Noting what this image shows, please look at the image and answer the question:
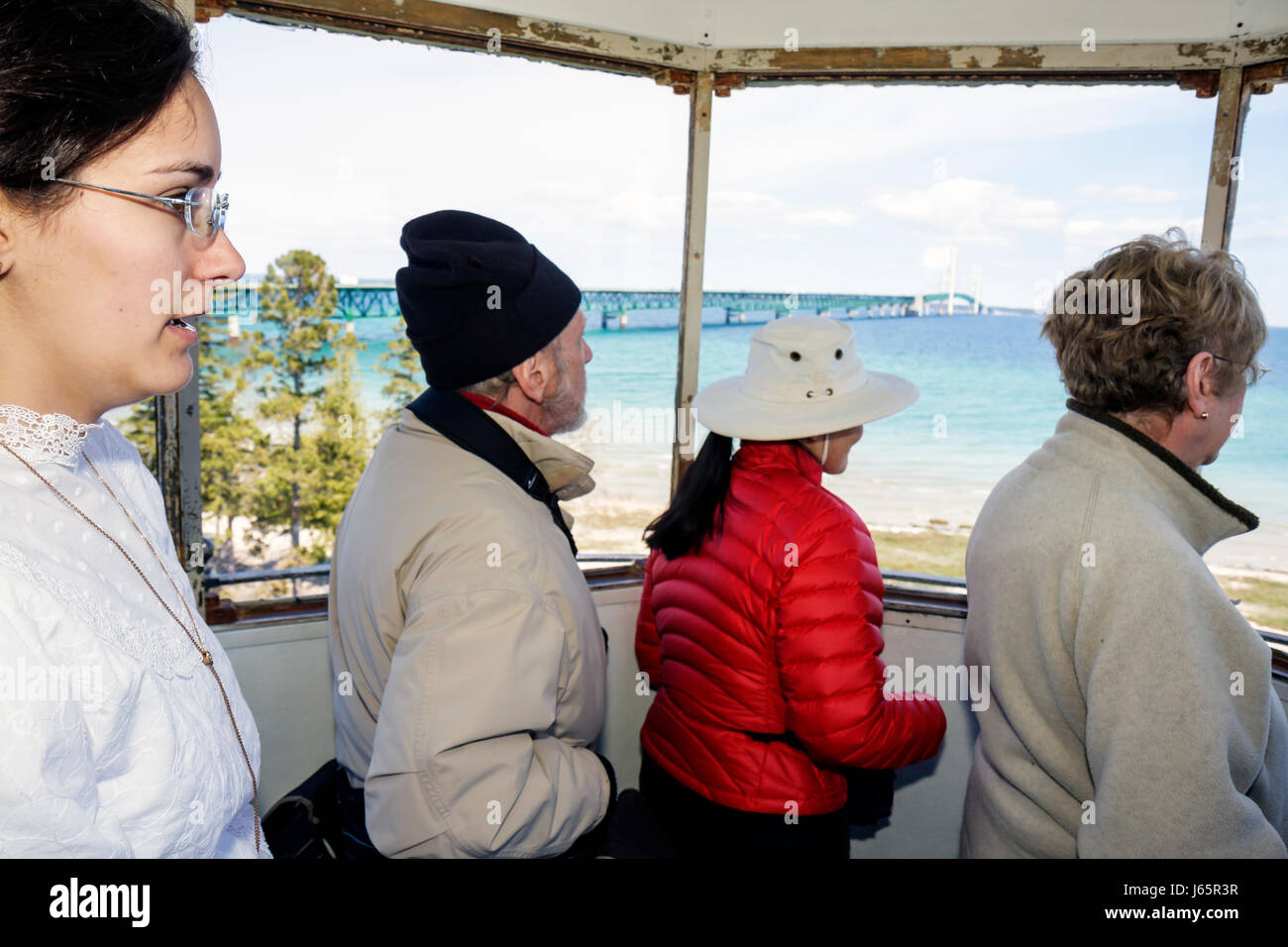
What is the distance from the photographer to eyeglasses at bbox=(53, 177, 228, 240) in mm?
766

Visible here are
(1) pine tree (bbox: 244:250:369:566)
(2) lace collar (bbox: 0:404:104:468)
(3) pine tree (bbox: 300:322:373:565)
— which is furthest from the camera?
(1) pine tree (bbox: 244:250:369:566)

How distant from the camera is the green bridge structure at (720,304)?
10.6 meters

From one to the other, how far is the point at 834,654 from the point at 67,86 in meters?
1.57

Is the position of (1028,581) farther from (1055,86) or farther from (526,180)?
(526,180)

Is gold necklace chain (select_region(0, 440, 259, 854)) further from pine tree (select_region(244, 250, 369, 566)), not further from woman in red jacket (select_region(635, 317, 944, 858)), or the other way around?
pine tree (select_region(244, 250, 369, 566))

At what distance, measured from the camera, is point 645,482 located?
19.1m

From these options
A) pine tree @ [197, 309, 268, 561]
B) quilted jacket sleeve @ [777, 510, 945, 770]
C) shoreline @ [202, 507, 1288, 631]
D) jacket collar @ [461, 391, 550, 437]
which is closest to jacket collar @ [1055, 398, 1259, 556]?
quilted jacket sleeve @ [777, 510, 945, 770]

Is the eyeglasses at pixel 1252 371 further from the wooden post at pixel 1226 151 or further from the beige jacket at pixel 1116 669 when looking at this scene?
the wooden post at pixel 1226 151

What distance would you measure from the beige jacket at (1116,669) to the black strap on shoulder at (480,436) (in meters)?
0.88

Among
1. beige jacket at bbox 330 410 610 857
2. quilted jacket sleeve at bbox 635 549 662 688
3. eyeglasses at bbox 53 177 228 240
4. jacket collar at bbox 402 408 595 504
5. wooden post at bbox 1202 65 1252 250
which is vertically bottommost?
quilted jacket sleeve at bbox 635 549 662 688

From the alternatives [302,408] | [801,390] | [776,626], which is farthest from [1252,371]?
[302,408]

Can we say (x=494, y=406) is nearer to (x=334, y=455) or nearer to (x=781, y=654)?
(x=781, y=654)

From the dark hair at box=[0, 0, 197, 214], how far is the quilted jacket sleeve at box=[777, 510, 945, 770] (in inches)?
55.6
